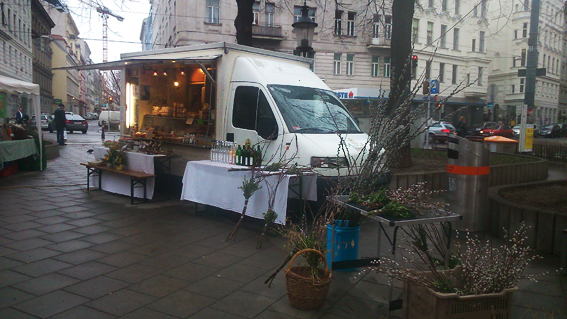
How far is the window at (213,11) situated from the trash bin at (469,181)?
26773 millimetres

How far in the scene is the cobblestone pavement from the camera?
13.1 ft

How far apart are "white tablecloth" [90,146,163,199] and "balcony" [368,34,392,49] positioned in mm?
28744

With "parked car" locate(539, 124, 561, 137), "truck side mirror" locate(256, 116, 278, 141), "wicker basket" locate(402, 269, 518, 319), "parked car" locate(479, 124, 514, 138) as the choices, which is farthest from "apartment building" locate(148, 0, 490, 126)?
"wicker basket" locate(402, 269, 518, 319)

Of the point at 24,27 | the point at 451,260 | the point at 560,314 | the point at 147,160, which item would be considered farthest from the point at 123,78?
the point at 24,27

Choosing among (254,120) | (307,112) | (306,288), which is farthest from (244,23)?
(306,288)

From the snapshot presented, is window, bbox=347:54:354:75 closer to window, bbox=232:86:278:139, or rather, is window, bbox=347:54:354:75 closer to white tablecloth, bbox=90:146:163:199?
white tablecloth, bbox=90:146:163:199

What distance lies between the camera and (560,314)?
392 cm

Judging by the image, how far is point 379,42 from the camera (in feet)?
114

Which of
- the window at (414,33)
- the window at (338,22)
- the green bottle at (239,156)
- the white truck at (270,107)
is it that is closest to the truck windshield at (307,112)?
the white truck at (270,107)

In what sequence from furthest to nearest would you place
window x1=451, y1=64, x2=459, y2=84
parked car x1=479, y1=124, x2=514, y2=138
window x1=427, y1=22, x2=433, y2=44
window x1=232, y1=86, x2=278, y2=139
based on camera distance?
window x1=451, y1=64, x2=459, y2=84 < window x1=427, y1=22, x2=433, y2=44 < parked car x1=479, y1=124, x2=514, y2=138 < window x1=232, y1=86, x2=278, y2=139

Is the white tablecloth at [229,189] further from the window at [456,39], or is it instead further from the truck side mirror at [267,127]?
the window at [456,39]

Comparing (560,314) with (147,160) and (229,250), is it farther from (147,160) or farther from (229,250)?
(147,160)

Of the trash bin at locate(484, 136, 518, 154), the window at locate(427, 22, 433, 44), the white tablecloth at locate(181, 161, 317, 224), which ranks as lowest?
the white tablecloth at locate(181, 161, 317, 224)

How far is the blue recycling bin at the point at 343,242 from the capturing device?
482 cm
